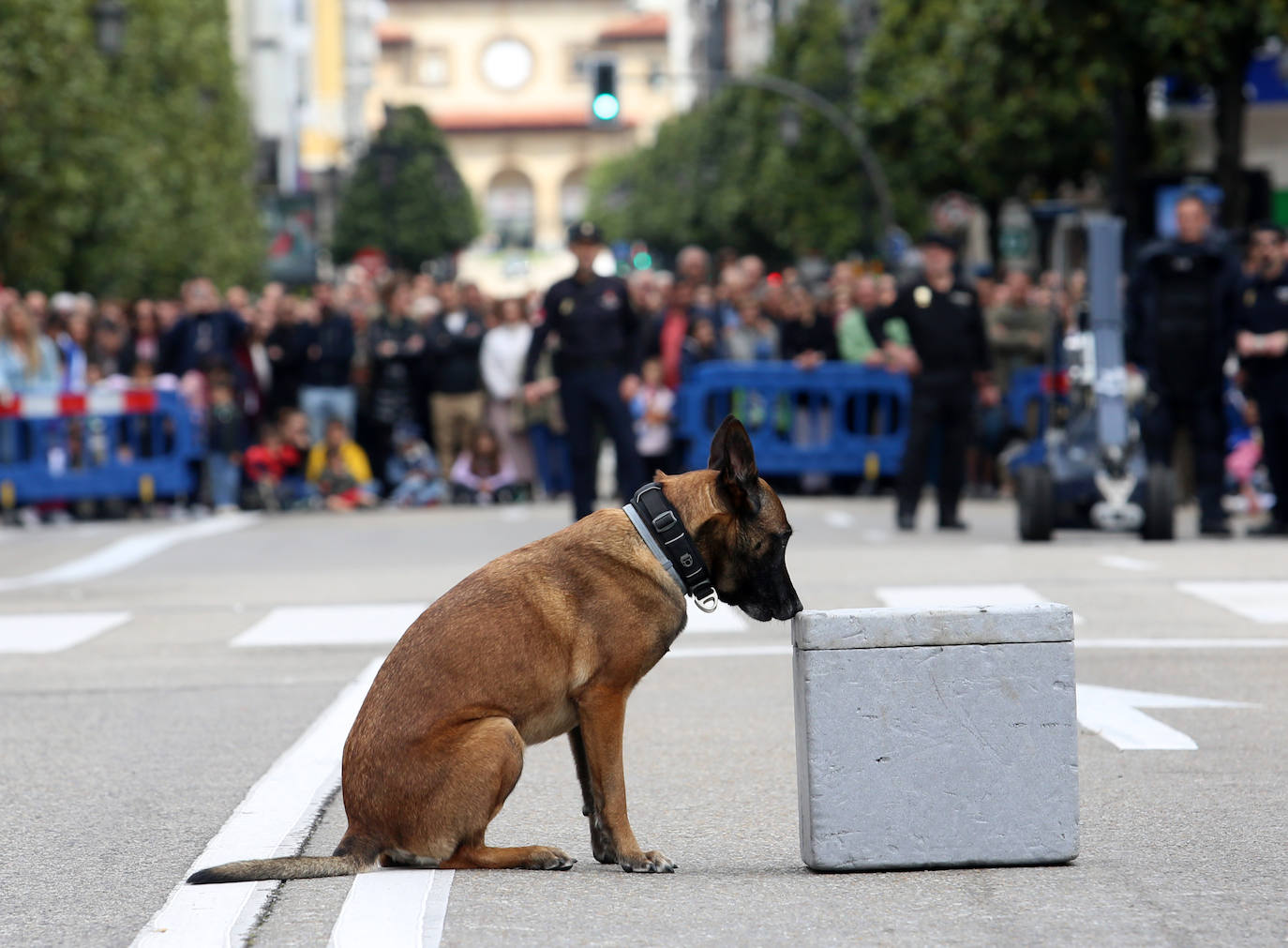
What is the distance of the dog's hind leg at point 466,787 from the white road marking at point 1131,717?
2971 millimetres

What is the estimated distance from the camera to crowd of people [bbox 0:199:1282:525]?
24422mm

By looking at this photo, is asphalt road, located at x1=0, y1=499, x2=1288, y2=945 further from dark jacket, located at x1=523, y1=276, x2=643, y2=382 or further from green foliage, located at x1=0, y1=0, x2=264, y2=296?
green foliage, located at x1=0, y1=0, x2=264, y2=296

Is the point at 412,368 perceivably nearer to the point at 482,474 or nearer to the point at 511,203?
the point at 482,474

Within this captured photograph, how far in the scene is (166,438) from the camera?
2466 cm

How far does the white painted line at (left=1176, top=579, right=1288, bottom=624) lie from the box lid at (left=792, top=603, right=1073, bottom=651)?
20.9 feet

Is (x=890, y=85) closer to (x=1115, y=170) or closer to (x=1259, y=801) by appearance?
(x=1115, y=170)

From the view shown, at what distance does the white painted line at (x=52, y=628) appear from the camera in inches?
475

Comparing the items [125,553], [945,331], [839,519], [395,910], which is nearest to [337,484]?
[839,519]

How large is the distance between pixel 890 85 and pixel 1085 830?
35.7 m

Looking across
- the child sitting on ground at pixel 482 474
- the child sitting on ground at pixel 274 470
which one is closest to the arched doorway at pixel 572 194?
the child sitting on ground at pixel 482 474

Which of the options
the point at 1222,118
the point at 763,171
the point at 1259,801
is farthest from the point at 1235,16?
the point at 763,171

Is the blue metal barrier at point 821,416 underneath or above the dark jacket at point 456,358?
underneath

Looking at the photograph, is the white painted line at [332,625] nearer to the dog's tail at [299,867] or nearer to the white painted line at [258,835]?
the white painted line at [258,835]

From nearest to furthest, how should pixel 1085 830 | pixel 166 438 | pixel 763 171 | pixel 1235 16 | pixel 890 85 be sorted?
1. pixel 1085 830
2. pixel 166 438
3. pixel 1235 16
4. pixel 890 85
5. pixel 763 171
